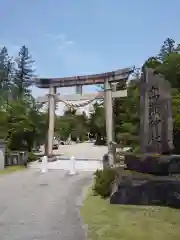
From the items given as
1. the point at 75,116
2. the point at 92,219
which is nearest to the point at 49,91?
the point at 92,219

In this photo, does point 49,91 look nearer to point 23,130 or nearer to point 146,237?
point 23,130

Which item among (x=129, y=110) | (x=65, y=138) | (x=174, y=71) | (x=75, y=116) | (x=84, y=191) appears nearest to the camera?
(x=84, y=191)

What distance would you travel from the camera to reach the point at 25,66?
2308 inches

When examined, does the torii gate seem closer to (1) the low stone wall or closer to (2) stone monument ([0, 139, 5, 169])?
(1) the low stone wall

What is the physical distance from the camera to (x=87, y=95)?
26.4 metres

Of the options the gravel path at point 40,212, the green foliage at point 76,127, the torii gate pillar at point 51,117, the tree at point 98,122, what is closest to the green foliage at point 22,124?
the torii gate pillar at point 51,117

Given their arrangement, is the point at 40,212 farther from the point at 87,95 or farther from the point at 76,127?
the point at 76,127

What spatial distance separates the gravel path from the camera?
5875 millimetres

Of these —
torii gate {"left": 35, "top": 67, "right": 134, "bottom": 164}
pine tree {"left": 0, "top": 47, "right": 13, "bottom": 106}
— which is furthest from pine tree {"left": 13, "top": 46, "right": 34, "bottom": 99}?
torii gate {"left": 35, "top": 67, "right": 134, "bottom": 164}

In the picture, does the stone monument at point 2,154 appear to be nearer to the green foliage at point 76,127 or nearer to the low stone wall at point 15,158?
the low stone wall at point 15,158

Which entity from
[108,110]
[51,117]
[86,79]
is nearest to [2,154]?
[51,117]

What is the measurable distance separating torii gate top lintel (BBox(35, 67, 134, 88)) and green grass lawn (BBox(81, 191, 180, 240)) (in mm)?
16476

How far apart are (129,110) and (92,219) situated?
2357 cm

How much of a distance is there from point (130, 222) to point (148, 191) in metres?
1.60
